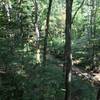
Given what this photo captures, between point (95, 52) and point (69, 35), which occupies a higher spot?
point (69, 35)

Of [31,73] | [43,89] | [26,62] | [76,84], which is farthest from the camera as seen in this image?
[76,84]

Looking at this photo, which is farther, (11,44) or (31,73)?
(11,44)

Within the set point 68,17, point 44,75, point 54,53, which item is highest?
point 68,17

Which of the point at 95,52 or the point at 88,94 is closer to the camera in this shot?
the point at 88,94

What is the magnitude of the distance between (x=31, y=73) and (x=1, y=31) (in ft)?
12.4

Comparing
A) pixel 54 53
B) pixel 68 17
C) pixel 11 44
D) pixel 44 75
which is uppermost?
pixel 68 17

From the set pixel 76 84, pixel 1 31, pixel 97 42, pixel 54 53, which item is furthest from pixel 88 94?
pixel 54 53

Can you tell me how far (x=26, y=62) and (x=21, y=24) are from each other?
4.92 meters

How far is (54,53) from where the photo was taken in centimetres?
2825

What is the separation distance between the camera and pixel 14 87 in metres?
10.4

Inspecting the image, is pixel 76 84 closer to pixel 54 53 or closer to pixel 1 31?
pixel 1 31

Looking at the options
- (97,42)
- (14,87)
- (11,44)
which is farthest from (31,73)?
(97,42)

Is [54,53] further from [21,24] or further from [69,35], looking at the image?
Answer: [69,35]

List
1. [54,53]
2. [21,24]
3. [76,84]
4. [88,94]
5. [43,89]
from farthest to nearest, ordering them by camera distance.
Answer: [54,53]
[21,24]
[76,84]
[88,94]
[43,89]
